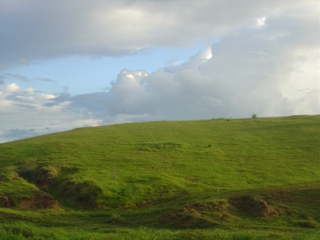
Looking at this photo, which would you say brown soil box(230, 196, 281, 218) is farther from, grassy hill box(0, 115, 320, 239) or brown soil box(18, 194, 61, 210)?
brown soil box(18, 194, 61, 210)

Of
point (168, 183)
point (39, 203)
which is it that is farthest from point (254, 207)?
point (39, 203)

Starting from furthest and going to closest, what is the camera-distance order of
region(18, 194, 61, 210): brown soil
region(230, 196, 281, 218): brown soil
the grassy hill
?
region(18, 194, 61, 210): brown soil
region(230, 196, 281, 218): brown soil
the grassy hill

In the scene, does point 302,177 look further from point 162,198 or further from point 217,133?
point 217,133

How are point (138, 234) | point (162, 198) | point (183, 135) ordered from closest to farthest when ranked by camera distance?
point (138, 234), point (162, 198), point (183, 135)

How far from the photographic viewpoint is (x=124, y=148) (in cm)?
6172

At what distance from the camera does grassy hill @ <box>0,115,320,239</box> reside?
3656 cm

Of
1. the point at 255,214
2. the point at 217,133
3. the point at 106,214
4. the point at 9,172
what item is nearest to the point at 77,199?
the point at 106,214

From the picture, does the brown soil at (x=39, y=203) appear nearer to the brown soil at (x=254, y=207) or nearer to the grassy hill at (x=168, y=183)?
the grassy hill at (x=168, y=183)

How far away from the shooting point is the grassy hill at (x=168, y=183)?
36562 mm

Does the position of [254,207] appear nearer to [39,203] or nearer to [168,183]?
[168,183]

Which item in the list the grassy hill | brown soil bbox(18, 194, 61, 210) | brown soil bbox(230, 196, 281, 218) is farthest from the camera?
brown soil bbox(18, 194, 61, 210)

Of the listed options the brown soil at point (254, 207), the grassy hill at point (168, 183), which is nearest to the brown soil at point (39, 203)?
the grassy hill at point (168, 183)

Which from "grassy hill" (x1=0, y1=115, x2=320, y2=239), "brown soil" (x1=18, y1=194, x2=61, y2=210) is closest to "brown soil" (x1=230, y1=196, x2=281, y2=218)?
"grassy hill" (x1=0, y1=115, x2=320, y2=239)

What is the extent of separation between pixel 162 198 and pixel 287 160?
18.0 metres
